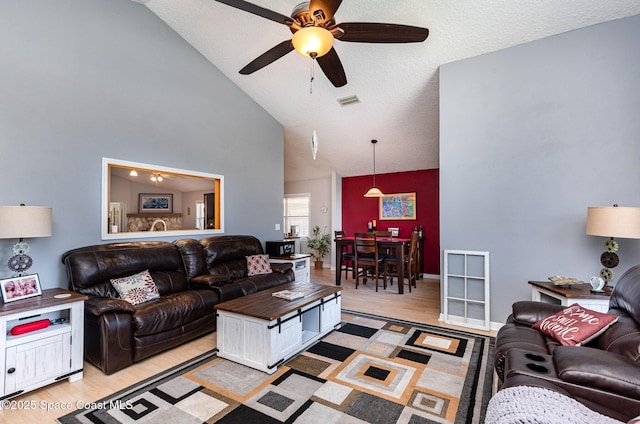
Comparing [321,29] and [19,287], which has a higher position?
[321,29]

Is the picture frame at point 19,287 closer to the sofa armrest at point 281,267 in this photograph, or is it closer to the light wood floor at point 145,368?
the light wood floor at point 145,368

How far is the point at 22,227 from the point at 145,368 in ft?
4.93

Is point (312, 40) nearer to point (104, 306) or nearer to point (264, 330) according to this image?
point (264, 330)

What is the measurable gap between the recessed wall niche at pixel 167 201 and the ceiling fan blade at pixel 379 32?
2881mm

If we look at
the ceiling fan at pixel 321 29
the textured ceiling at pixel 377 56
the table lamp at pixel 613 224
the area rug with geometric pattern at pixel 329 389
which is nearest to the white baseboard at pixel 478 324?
the area rug with geometric pattern at pixel 329 389

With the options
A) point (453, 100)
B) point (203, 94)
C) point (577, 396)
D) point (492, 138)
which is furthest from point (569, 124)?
point (203, 94)

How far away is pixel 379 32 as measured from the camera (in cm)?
233

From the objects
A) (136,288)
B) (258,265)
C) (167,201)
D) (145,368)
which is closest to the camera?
(145,368)

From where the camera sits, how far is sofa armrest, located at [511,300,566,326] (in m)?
2.28

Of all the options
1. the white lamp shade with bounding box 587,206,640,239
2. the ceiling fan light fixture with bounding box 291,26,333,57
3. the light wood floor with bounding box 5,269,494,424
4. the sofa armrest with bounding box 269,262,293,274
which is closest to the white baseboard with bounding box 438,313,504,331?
the light wood floor with bounding box 5,269,494,424

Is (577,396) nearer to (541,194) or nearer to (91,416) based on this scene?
(541,194)

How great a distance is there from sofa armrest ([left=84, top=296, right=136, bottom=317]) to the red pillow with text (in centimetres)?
322

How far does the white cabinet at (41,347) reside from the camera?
2.10m

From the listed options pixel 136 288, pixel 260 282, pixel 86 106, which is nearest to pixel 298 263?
pixel 260 282
